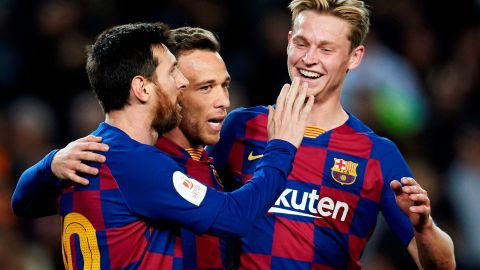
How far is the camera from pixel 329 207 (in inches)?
180

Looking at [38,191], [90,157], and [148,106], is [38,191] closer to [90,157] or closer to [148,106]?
[90,157]

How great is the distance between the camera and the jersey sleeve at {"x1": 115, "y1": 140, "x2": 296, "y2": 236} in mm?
3848

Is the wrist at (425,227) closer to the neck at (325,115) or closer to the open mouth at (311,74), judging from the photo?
the neck at (325,115)

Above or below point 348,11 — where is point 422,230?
below

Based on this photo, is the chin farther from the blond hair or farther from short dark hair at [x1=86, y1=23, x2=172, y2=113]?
the blond hair

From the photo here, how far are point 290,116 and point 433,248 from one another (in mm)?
968

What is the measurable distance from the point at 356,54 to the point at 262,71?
407 centimetres

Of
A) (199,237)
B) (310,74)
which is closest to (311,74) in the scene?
(310,74)

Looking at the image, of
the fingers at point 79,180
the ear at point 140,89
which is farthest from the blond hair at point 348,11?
the fingers at point 79,180

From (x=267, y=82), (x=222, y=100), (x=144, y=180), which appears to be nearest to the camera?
(x=144, y=180)

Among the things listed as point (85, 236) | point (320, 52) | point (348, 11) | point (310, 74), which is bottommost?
point (85, 236)

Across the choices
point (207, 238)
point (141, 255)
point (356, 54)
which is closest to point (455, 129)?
point (356, 54)

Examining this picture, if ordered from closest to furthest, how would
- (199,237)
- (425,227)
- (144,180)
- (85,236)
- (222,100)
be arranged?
(144,180) < (85,236) < (425,227) < (199,237) < (222,100)

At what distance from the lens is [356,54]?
481cm
